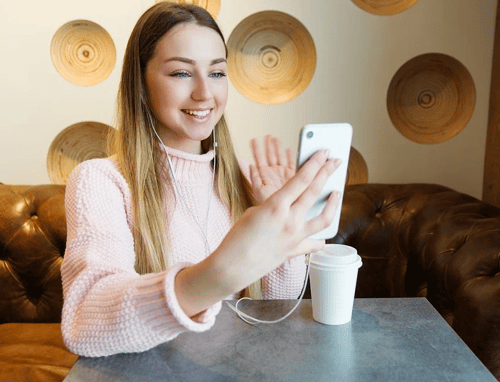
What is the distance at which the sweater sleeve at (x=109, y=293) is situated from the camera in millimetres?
646

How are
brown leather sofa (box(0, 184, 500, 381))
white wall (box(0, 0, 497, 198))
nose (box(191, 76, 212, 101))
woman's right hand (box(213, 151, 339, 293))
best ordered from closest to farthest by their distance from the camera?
woman's right hand (box(213, 151, 339, 293))
nose (box(191, 76, 212, 101))
brown leather sofa (box(0, 184, 500, 381))
white wall (box(0, 0, 497, 198))

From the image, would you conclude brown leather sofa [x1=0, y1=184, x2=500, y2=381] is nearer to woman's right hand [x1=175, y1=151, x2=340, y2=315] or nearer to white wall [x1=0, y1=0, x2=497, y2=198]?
white wall [x1=0, y1=0, x2=497, y2=198]

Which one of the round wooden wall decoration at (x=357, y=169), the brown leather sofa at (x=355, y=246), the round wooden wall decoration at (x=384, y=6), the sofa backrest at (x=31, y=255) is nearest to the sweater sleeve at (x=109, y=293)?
the brown leather sofa at (x=355, y=246)

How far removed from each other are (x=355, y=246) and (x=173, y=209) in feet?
2.49

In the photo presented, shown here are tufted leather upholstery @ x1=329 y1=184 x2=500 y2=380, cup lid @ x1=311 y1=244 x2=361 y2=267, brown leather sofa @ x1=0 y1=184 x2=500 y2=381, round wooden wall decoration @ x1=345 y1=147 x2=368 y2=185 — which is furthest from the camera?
round wooden wall decoration @ x1=345 y1=147 x2=368 y2=185

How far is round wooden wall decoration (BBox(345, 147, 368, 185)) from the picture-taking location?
184 cm

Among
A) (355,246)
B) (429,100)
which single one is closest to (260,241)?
(355,246)

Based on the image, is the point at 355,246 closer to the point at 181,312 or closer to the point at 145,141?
the point at 145,141

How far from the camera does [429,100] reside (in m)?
1.86

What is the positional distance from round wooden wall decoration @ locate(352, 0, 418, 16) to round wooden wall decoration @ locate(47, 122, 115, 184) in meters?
1.09

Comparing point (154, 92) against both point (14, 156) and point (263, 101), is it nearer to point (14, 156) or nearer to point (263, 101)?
point (263, 101)

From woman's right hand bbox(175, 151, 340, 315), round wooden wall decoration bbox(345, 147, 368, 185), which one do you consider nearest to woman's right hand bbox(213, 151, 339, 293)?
woman's right hand bbox(175, 151, 340, 315)

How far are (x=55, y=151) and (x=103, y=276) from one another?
1307 mm

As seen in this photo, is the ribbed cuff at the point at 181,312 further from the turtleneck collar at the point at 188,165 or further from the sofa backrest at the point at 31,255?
the sofa backrest at the point at 31,255
